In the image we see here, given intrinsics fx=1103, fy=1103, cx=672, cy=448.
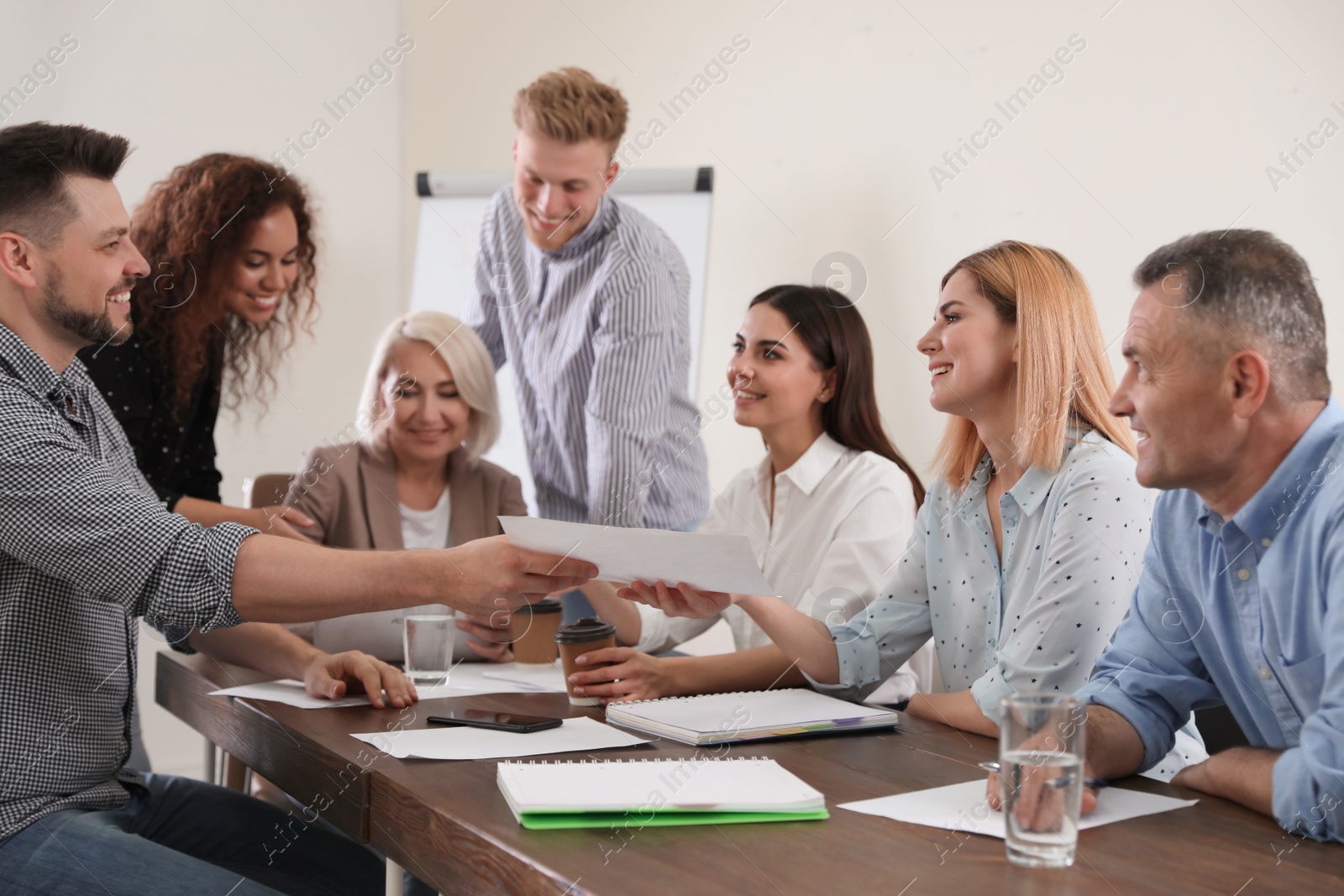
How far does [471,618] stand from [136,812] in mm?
631

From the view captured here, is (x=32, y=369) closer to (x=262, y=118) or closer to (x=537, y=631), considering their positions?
(x=537, y=631)

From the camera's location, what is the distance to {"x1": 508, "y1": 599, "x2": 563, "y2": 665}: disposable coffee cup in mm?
1957

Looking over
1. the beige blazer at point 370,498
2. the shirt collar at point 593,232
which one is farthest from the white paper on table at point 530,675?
the shirt collar at point 593,232

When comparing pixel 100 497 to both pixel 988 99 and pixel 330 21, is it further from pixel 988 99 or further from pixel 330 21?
pixel 330 21

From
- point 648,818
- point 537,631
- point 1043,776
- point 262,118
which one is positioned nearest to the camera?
point 1043,776

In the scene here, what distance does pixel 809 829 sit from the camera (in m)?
0.98

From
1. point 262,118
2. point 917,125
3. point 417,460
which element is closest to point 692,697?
point 417,460

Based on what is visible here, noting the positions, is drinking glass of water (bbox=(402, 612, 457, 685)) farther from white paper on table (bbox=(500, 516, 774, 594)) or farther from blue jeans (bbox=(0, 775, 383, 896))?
white paper on table (bbox=(500, 516, 774, 594))

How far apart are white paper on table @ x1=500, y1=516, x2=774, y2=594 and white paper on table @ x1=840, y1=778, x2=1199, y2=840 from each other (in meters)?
0.30

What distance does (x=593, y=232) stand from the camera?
2801mm

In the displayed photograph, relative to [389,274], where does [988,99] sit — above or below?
above

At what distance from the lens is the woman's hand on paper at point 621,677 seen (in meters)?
1.60

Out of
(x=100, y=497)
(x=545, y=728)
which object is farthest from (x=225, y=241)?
(x=545, y=728)

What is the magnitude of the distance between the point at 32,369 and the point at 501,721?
2.54ft
